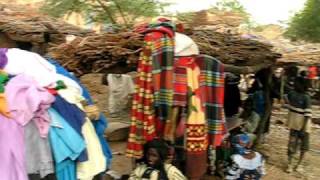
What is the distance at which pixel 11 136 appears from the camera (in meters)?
3.06

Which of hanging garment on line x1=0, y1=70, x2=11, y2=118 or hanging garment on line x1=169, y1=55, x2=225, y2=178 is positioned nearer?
hanging garment on line x1=0, y1=70, x2=11, y2=118

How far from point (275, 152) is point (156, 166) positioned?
4870 millimetres

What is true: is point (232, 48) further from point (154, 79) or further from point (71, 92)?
point (71, 92)

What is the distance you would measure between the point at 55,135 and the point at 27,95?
0.98 ft

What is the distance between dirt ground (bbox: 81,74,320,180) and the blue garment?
374 centimetres

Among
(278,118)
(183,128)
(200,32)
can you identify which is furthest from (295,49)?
(278,118)

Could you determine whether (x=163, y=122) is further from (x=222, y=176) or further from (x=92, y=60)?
(x=222, y=176)

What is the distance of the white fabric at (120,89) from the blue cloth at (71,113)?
5888mm

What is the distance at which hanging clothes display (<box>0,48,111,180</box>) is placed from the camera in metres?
3.09

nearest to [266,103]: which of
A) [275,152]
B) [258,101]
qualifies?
[258,101]

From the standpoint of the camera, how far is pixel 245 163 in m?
5.90

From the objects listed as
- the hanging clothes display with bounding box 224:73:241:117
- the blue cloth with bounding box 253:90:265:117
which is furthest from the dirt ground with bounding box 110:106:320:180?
the hanging clothes display with bounding box 224:73:241:117

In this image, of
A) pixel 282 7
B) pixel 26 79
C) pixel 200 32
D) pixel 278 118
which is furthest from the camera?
pixel 282 7

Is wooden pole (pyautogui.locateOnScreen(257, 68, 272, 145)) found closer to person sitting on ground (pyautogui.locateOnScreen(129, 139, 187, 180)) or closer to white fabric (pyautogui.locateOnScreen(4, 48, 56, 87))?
person sitting on ground (pyautogui.locateOnScreen(129, 139, 187, 180))
